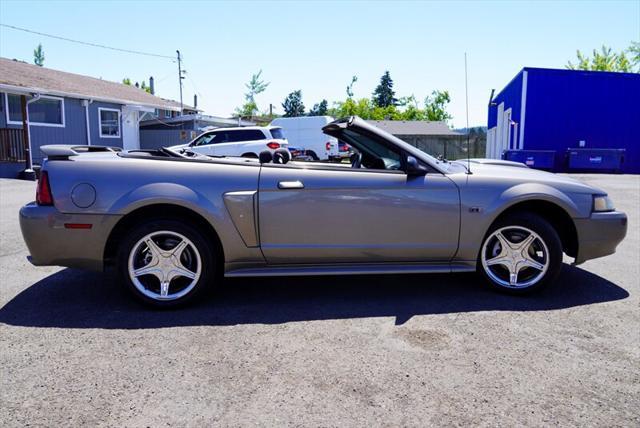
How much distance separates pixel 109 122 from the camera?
23.8m

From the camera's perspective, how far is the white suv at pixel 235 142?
687 inches

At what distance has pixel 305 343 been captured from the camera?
3270mm

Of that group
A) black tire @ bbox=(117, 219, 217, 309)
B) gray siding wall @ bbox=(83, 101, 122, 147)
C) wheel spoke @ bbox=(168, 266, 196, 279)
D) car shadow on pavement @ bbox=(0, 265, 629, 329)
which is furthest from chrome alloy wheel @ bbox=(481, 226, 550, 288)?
gray siding wall @ bbox=(83, 101, 122, 147)

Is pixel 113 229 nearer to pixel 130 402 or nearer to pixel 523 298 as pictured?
pixel 130 402

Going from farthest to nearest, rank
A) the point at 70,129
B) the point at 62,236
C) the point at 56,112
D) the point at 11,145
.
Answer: the point at 70,129
the point at 56,112
the point at 11,145
the point at 62,236

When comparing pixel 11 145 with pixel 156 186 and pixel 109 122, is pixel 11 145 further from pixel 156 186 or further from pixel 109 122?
pixel 156 186

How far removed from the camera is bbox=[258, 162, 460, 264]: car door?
392 cm

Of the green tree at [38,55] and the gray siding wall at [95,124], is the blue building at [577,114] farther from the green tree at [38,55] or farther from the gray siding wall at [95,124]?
the green tree at [38,55]

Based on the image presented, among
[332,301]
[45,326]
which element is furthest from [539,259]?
[45,326]

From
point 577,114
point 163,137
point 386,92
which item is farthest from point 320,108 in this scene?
point 577,114

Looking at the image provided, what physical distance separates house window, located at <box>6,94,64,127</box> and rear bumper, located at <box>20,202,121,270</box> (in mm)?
17418

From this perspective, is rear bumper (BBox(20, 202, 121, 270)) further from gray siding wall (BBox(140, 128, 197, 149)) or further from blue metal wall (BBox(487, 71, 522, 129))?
gray siding wall (BBox(140, 128, 197, 149))

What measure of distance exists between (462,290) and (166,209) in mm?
2588

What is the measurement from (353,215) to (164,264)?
1.51 m
